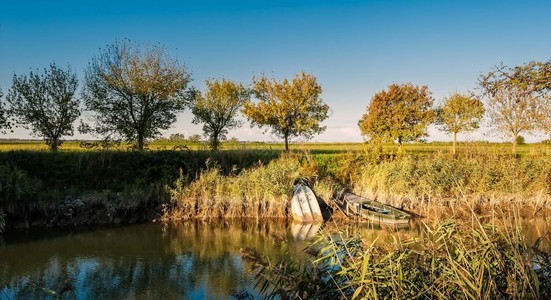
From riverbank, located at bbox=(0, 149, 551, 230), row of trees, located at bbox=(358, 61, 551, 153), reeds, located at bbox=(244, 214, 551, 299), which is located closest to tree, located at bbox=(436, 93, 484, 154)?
row of trees, located at bbox=(358, 61, 551, 153)

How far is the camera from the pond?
6.43 m

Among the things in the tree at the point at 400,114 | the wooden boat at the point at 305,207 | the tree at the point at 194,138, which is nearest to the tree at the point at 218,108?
the tree at the point at 194,138

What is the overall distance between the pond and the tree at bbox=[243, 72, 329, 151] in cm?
1811

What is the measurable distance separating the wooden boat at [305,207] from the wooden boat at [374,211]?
1107mm

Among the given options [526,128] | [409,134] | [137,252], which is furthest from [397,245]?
[526,128]

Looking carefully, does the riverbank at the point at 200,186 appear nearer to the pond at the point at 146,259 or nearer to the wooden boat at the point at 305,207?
the wooden boat at the point at 305,207

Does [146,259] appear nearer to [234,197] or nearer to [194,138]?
[234,197]

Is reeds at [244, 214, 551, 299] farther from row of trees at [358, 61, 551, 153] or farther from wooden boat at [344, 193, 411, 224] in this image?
row of trees at [358, 61, 551, 153]

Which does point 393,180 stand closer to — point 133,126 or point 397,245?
point 397,245

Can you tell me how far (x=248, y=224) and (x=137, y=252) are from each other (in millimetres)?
3894

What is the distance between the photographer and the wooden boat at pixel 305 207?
39.6ft

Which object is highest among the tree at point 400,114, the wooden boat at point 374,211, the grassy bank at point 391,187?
the tree at point 400,114

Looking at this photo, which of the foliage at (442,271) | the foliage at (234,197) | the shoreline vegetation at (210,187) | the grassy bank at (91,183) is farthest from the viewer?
the foliage at (234,197)

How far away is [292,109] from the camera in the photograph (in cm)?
2948
